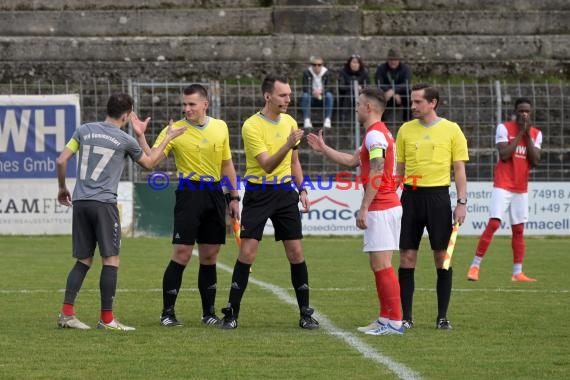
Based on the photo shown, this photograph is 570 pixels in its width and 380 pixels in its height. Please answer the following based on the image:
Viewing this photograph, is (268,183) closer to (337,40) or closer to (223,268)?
(223,268)

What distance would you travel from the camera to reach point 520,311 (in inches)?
446

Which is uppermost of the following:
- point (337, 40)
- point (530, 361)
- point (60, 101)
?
point (337, 40)

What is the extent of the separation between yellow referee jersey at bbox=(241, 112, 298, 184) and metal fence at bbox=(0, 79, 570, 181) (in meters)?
12.9

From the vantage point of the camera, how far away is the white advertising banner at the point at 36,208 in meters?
21.9

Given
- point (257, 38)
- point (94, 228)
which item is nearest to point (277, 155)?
point (94, 228)

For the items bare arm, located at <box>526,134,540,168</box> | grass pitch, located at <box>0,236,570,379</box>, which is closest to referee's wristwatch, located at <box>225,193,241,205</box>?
grass pitch, located at <box>0,236,570,379</box>

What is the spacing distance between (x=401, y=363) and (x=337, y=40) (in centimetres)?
2084

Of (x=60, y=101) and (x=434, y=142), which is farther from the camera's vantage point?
(x=60, y=101)

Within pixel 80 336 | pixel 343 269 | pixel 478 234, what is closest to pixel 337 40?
pixel 478 234

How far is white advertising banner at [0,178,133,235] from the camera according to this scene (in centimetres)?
2189

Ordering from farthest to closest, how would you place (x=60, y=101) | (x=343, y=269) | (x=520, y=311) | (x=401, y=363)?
(x=60, y=101)
(x=343, y=269)
(x=520, y=311)
(x=401, y=363)

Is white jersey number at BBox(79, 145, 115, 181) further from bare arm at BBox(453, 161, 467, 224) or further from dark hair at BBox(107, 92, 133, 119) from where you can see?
bare arm at BBox(453, 161, 467, 224)

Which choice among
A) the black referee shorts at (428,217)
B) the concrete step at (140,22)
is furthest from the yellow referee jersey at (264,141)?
the concrete step at (140,22)

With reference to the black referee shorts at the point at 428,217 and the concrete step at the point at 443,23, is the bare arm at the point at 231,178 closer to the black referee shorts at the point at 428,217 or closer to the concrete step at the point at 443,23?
the black referee shorts at the point at 428,217
